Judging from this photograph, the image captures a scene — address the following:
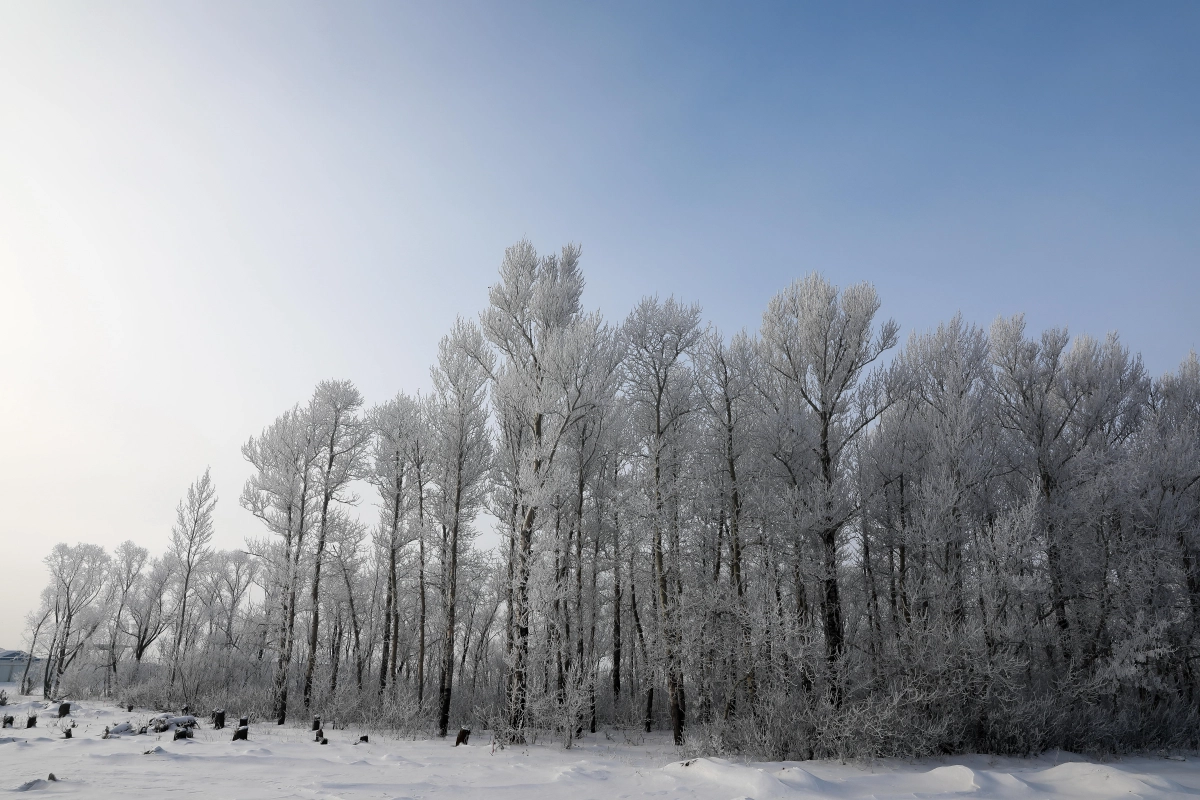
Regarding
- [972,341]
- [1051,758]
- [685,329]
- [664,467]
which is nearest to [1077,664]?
[1051,758]

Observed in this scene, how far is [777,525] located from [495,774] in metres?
8.30

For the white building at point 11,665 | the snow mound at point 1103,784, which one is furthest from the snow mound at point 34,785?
the white building at point 11,665

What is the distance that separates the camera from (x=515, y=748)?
11.6 m


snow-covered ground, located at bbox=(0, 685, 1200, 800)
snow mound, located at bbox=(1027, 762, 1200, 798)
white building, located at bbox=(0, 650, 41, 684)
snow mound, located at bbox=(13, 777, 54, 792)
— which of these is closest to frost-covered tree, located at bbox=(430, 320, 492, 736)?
snow-covered ground, located at bbox=(0, 685, 1200, 800)

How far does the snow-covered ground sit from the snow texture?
2 centimetres

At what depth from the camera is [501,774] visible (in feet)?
29.2

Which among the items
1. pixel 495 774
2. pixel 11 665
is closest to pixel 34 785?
pixel 495 774

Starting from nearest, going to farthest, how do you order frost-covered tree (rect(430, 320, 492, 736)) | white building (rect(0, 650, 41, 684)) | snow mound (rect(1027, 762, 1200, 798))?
snow mound (rect(1027, 762, 1200, 798))
frost-covered tree (rect(430, 320, 492, 736))
white building (rect(0, 650, 41, 684))

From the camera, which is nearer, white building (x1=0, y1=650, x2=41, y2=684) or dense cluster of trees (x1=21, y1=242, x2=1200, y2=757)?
dense cluster of trees (x1=21, y1=242, x2=1200, y2=757)

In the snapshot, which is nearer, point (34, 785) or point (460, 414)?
point (34, 785)

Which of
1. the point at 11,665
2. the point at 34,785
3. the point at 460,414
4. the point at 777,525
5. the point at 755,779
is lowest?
the point at 11,665

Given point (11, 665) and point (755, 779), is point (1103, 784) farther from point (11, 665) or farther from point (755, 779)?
point (11, 665)

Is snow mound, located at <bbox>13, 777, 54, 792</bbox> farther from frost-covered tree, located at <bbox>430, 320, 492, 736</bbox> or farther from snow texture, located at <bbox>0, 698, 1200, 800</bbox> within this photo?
frost-covered tree, located at <bbox>430, 320, 492, 736</bbox>

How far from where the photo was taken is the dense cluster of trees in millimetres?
11805
